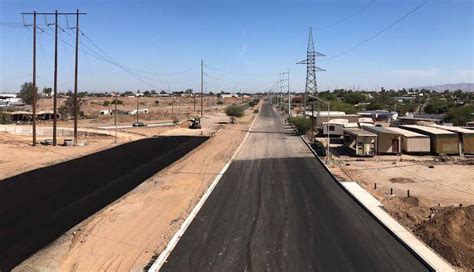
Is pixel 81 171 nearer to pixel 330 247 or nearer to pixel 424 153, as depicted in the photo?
pixel 330 247

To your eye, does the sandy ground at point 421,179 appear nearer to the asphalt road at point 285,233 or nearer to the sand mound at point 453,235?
the asphalt road at point 285,233

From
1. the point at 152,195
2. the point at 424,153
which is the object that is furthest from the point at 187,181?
the point at 424,153

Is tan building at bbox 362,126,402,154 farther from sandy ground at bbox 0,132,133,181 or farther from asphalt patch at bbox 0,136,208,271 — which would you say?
sandy ground at bbox 0,132,133,181

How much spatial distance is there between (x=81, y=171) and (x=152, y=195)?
1083cm

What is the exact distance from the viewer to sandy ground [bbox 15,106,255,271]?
16047 millimetres

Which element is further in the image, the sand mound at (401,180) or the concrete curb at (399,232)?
the sand mound at (401,180)

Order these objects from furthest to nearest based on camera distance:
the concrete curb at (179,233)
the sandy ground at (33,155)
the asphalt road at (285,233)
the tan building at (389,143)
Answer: the tan building at (389,143), the sandy ground at (33,155), the asphalt road at (285,233), the concrete curb at (179,233)

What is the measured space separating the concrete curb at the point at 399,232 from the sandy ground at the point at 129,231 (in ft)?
29.8

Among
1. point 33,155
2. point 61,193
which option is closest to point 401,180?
point 61,193

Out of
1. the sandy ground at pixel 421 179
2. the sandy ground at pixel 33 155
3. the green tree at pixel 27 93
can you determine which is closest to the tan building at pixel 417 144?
the sandy ground at pixel 421 179

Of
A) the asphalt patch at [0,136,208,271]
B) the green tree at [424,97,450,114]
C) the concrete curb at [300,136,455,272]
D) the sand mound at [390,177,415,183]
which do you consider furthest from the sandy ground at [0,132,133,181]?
the green tree at [424,97,450,114]

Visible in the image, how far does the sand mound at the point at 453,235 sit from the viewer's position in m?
16.6

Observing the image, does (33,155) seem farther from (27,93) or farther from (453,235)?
(27,93)

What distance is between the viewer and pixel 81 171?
1405 inches
